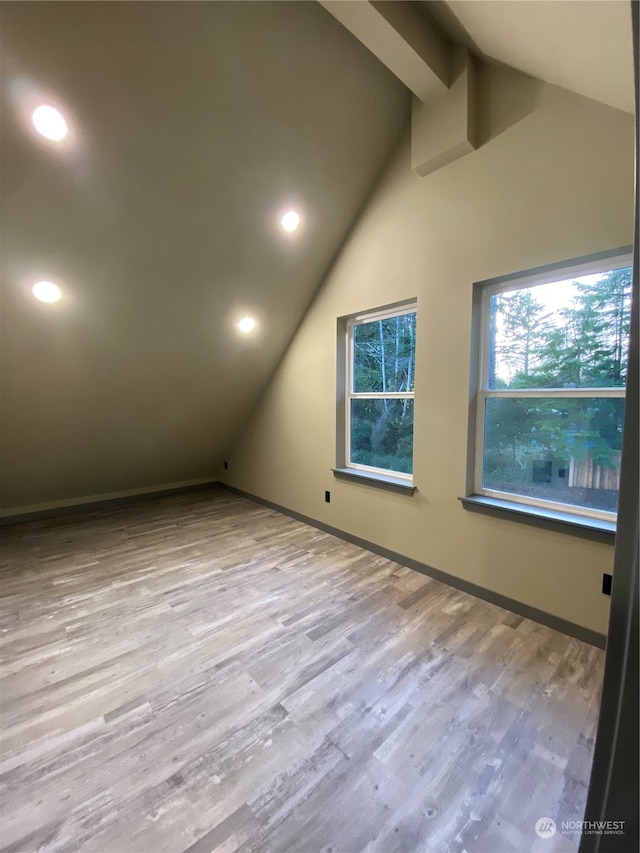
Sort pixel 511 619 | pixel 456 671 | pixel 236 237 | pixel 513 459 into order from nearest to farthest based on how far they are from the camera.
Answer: pixel 456 671 → pixel 511 619 → pixel 513 459 → pixel 236 237

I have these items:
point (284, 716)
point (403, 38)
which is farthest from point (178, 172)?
point (284, 716)

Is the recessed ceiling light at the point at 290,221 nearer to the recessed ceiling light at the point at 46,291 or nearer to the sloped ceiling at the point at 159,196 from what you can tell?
the sloped ceiling at the point at 159,196

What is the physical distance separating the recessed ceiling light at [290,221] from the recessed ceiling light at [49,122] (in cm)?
141

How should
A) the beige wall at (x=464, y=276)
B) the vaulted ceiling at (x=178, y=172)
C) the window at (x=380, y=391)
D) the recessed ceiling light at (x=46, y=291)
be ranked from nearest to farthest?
the vaulted ceiling at (x=178, y=172) < the beige wall at (x=464, y=276) < the recessed ceiling light at (x=46, y=291) < the window at (x=380, y=391)

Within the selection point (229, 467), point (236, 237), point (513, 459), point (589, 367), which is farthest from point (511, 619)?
point (229, 467)

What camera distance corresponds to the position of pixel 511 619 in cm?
225

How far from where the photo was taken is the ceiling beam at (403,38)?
1.73 metres

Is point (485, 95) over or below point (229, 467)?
over

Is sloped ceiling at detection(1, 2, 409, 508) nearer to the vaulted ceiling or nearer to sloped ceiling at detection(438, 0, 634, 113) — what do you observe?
the vaulted ceiling

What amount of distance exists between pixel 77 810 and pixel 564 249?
3300mm

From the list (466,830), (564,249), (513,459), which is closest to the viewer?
(466,830)

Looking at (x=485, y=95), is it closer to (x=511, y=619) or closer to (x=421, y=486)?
(x=421, y=486)

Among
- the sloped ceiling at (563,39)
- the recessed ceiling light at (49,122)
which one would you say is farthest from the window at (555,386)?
the recessed ceiling light at (49,122)

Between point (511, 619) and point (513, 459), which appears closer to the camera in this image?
point (511, 619)
